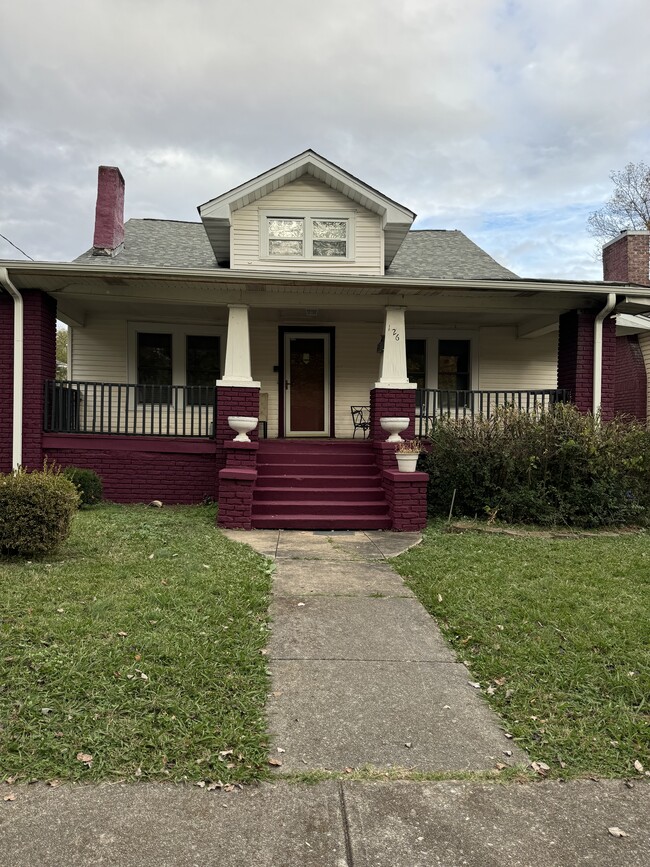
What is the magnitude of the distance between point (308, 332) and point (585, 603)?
8344mm

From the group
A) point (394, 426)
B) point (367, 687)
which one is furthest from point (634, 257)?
point (367, 687)

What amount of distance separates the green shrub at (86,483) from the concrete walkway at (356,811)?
609cm

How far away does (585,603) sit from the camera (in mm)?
4211

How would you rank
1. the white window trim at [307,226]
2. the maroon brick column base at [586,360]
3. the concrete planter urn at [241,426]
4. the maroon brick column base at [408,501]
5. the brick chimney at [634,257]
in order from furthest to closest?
the brick chimney at [634,257], the white window trim at [307,226], the maroon brick column base at [586,360], the concrete planter urn at [241,426], the maroon brick column base at [408,501]

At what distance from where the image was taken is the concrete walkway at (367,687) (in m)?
2.38

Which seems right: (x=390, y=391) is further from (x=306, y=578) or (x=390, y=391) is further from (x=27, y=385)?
(x=27, y=385)

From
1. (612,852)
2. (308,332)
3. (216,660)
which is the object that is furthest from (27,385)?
(612,852)

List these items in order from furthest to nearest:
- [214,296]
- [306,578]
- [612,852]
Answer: [214,296] < [306,578] < [612,852]

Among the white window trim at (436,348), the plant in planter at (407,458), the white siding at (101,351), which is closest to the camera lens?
the plant in planter at (407,458)

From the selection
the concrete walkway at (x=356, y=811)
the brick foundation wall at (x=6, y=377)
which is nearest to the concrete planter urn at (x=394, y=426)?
the concrete walkway at (x=356, y=811)

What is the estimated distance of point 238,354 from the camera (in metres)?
8.43

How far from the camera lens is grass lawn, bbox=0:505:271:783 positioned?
7.45 ft

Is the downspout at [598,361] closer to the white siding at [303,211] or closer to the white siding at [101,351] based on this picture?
the white siding at [303,211]

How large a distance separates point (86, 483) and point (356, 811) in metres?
7.10
